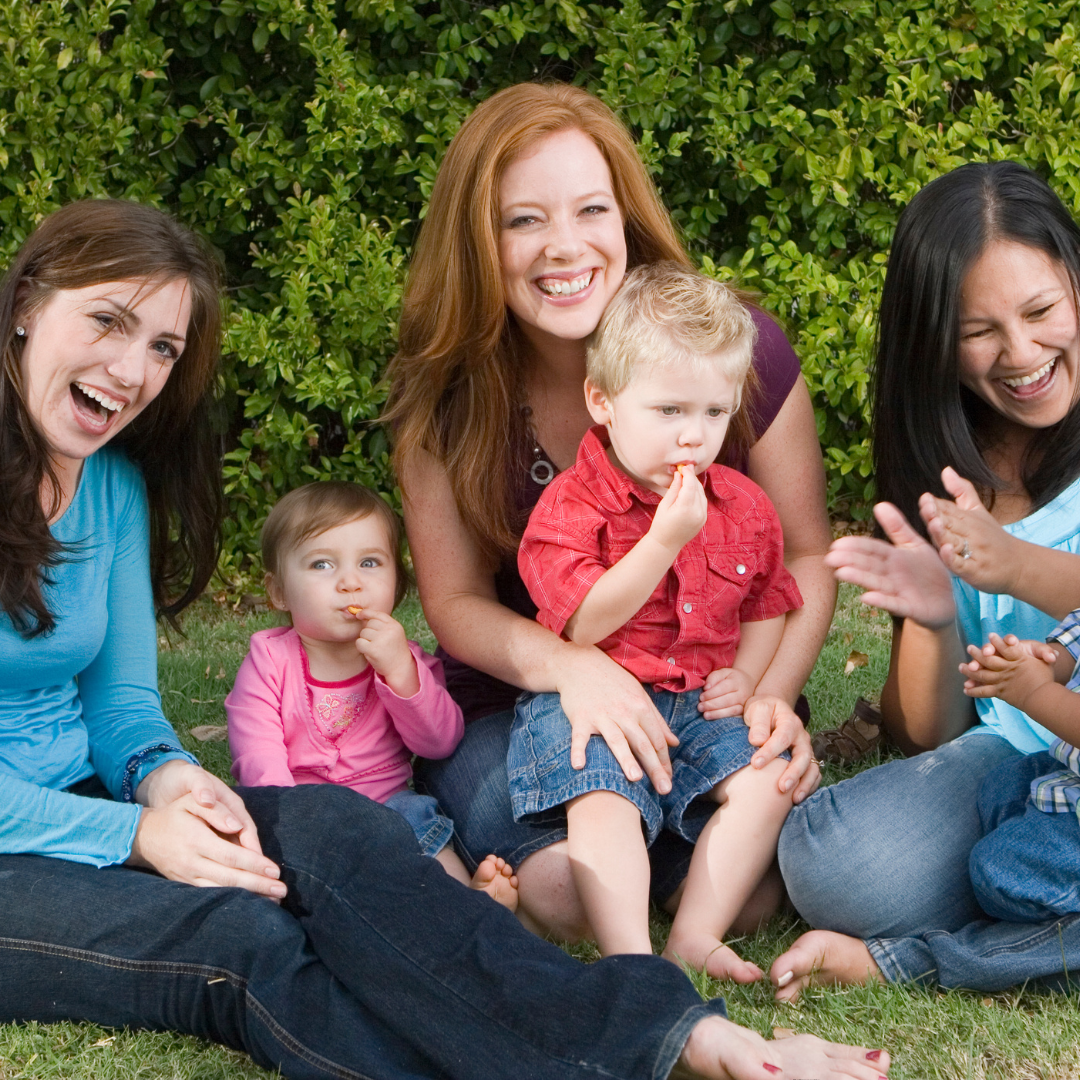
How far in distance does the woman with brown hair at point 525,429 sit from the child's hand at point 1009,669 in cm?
53

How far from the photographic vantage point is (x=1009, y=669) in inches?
100

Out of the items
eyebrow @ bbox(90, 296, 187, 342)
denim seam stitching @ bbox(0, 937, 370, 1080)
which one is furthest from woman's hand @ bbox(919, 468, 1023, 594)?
eyebrow @ bbox(90, 296, 187, 342)

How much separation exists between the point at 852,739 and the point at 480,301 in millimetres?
1661

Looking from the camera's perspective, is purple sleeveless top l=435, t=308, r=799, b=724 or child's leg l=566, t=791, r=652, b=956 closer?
child's leg l=566, t=791, r=652, b=956

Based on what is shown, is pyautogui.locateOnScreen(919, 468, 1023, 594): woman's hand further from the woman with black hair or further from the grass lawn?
the grass lawn

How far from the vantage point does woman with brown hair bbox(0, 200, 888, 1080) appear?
7.39 feet

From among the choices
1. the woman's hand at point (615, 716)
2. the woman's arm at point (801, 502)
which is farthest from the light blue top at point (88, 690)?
the woman's arm at point (801, 502)

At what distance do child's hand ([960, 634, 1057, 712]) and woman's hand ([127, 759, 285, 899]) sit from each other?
1.36 m

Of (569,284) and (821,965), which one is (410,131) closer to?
(569,284)

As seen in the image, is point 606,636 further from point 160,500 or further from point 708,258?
point 708,258

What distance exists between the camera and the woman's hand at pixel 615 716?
2.86 m

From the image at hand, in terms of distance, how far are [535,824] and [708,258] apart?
10.5ft

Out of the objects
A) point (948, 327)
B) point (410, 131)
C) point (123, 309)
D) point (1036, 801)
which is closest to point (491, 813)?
point (1036, 801)

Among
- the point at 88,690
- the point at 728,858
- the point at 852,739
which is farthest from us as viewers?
the point at 852,739
